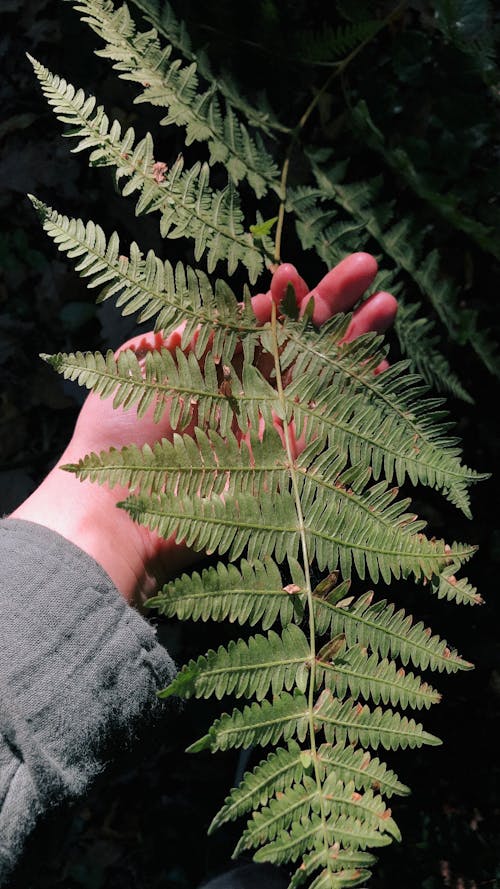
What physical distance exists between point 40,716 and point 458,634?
132 cm

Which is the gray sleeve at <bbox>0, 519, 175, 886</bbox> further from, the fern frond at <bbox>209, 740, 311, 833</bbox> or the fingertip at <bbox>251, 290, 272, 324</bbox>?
the fingertip at <bbox>251, 290, 272, 324</bbox>

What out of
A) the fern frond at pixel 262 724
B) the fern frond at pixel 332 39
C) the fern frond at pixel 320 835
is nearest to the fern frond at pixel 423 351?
the fern frond at pixel 332 39

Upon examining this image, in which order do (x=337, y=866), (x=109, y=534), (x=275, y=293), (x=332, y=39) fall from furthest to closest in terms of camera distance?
(x=109, y=534)
(x=332, y=39)
(x=275, y=293)
(x=337, y=866)

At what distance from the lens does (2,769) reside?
1.55 meters

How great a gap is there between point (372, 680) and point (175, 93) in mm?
1405

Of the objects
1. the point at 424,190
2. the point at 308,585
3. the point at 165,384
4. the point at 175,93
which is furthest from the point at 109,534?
the point at 424,190

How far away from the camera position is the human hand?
184 cm

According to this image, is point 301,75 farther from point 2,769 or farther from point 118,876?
point 118,876

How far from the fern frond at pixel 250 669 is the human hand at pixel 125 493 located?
0.71 metres

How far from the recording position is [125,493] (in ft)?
6.65

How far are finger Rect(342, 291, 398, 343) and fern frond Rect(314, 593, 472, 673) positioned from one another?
0.77 meters

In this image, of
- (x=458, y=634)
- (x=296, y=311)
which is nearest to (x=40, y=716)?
(x=296, y=311)

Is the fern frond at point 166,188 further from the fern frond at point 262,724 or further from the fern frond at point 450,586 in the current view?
the fern frond at point 262,724

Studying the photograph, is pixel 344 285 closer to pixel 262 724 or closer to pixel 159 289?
pixel 159 289
